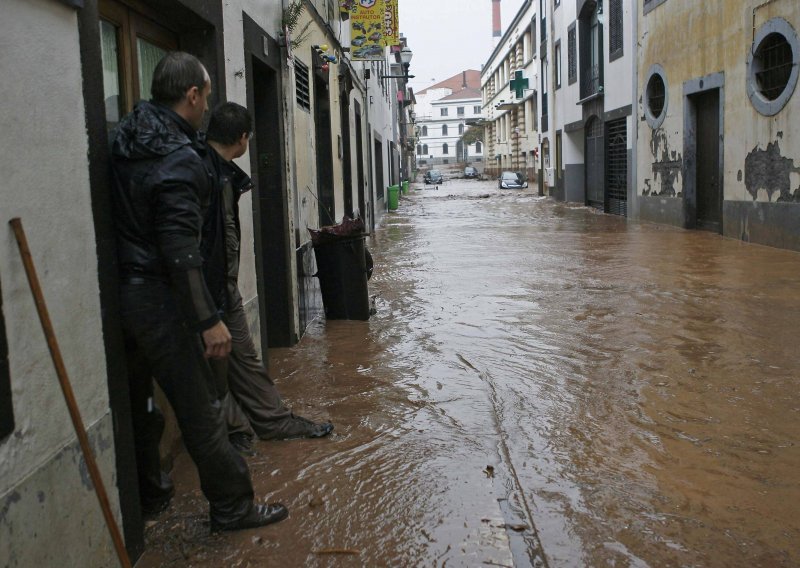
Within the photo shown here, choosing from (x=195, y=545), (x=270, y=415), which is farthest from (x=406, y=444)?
(x=195, y=545)

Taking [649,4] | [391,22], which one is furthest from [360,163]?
[649,4]

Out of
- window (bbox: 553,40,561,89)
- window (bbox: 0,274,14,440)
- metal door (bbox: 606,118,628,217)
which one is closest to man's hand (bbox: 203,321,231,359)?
window (bbox: 0,274,14,440)

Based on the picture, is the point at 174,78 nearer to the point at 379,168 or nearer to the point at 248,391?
the point at 248,391

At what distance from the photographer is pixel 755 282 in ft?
32.7

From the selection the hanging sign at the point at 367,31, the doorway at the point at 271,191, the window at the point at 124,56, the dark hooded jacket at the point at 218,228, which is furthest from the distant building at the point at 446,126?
the dark hooded jacket at the point at 218,228

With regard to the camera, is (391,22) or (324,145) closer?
(324,145)

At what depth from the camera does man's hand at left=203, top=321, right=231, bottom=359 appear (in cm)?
313

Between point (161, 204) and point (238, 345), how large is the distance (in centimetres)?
175

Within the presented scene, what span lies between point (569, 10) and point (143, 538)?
2928 cm

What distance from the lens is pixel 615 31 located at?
75.9 feet

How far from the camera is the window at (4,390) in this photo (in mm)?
2432

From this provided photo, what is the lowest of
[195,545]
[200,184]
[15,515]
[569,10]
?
[195,545]

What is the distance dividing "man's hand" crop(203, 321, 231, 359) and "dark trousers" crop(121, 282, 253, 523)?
133mm

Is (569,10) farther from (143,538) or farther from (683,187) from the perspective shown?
(143,538)
